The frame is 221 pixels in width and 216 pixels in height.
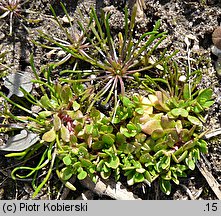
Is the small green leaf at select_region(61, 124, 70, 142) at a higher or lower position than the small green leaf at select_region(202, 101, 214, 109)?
lower

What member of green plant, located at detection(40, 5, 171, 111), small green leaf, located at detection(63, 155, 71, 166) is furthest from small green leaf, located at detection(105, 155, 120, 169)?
green plant, located at detection(40, 5, 171, 111)

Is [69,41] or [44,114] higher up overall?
[69,41]

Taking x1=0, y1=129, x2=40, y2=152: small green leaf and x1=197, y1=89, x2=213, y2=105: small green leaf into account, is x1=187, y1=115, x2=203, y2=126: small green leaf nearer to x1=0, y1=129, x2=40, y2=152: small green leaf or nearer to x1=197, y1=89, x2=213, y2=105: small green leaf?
x1=197, y1=89, x2=213, y2=105: small green leaf

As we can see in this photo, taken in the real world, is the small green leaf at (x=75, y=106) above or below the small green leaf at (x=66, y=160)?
above

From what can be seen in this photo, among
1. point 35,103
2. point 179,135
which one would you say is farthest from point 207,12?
point 35,103

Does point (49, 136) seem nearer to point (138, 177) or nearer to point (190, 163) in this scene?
point (138, 177)

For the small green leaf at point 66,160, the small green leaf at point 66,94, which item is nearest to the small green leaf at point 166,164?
the small green leaf at point 66,160

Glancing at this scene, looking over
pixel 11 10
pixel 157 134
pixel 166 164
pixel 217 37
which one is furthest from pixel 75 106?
pixel 217 37

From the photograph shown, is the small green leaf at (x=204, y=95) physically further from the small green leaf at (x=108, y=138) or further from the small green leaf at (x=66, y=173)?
the small green leaf at (x=66, y=173)
